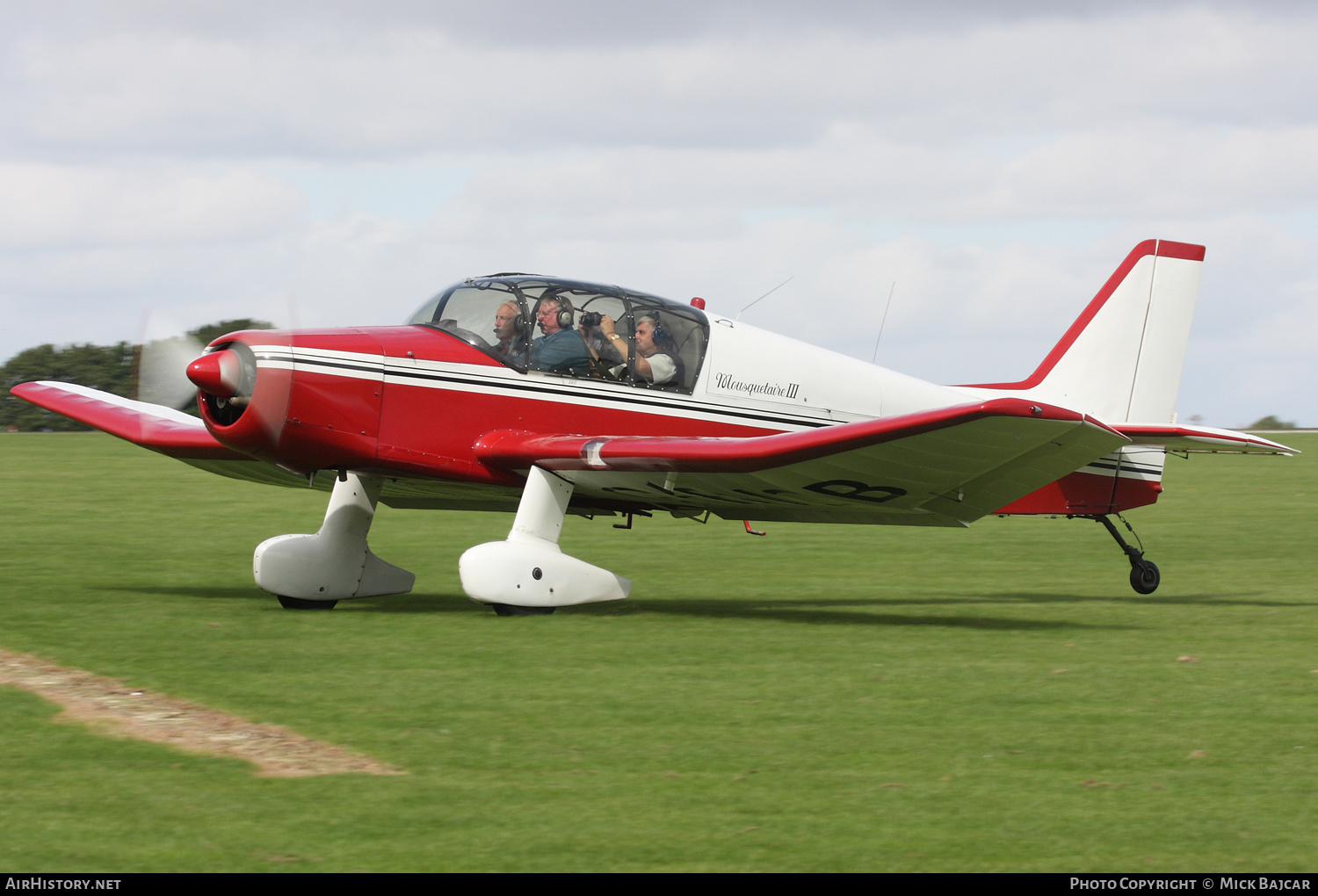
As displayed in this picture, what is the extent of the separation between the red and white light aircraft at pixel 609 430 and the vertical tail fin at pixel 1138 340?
0.02 metres

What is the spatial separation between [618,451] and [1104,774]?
16.4ft

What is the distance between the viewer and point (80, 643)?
8.06 meters

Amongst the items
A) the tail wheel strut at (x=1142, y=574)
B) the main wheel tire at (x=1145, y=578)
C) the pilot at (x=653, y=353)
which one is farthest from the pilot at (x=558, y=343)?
the main wheel tire at (x=1145, y=578)

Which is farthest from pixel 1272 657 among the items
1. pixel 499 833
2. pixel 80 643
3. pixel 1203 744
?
pixel 80 643

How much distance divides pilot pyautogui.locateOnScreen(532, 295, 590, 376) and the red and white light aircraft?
0.05ft

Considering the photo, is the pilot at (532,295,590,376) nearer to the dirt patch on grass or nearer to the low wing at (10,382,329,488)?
the low wing at (10,382,329,488)

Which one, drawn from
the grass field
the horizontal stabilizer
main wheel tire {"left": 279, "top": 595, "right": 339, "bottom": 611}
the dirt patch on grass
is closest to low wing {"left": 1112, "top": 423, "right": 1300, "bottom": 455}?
the grass field

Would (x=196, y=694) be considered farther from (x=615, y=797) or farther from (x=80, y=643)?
(x=615, y=797)

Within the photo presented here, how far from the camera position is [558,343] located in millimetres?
10445

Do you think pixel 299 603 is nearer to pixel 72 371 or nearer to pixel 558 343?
pixel 558 343

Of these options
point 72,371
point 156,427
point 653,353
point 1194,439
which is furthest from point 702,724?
point 72,371

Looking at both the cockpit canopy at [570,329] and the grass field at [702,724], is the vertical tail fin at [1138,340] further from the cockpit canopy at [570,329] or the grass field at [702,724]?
the cockpit canopy at [570,329]

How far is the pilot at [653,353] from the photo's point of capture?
10727mm

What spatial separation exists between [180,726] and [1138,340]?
381 inches
